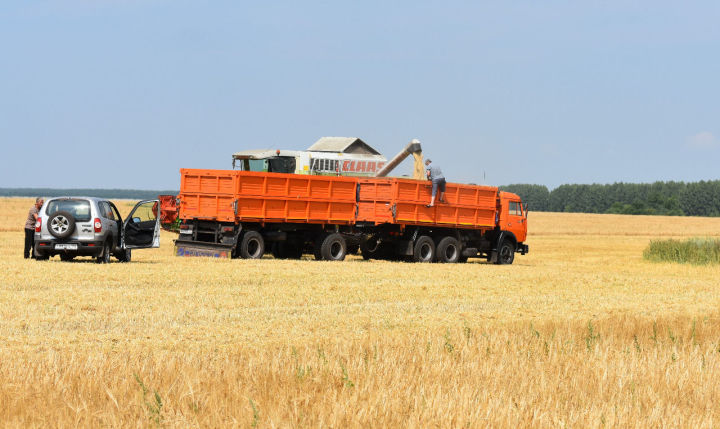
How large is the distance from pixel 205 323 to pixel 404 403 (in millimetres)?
6585

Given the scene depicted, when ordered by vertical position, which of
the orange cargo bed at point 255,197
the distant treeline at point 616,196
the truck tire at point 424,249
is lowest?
the truck tire at point 424,249

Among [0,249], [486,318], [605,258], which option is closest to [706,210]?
[605,258]

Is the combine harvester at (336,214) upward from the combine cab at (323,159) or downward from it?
downward

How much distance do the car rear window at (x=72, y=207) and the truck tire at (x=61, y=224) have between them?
1.19ft

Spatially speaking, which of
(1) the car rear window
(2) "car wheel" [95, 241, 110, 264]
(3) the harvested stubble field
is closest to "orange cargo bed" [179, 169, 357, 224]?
(2) "car wheel" [95, 241, 110, 264]

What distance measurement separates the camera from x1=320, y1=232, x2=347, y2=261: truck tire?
28984mm

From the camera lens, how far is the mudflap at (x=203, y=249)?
90.4ft

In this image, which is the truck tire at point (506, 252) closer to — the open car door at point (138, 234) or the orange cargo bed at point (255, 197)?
the orange cargo bed at point (255, 197)

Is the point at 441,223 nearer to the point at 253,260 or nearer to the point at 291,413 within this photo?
the point at 253,260

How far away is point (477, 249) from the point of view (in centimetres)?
3222

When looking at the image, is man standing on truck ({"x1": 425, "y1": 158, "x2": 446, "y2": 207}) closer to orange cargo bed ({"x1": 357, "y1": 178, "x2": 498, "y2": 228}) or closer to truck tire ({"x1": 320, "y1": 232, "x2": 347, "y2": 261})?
orange cargo bed ({"x1": 357, "y1": 178, "x2": 498, "y2": 228})

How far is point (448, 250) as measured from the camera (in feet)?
104

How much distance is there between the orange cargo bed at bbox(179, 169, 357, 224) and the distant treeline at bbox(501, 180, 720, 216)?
13376cm

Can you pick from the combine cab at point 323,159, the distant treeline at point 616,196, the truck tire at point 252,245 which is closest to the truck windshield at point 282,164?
the combine cab at point 323,159
